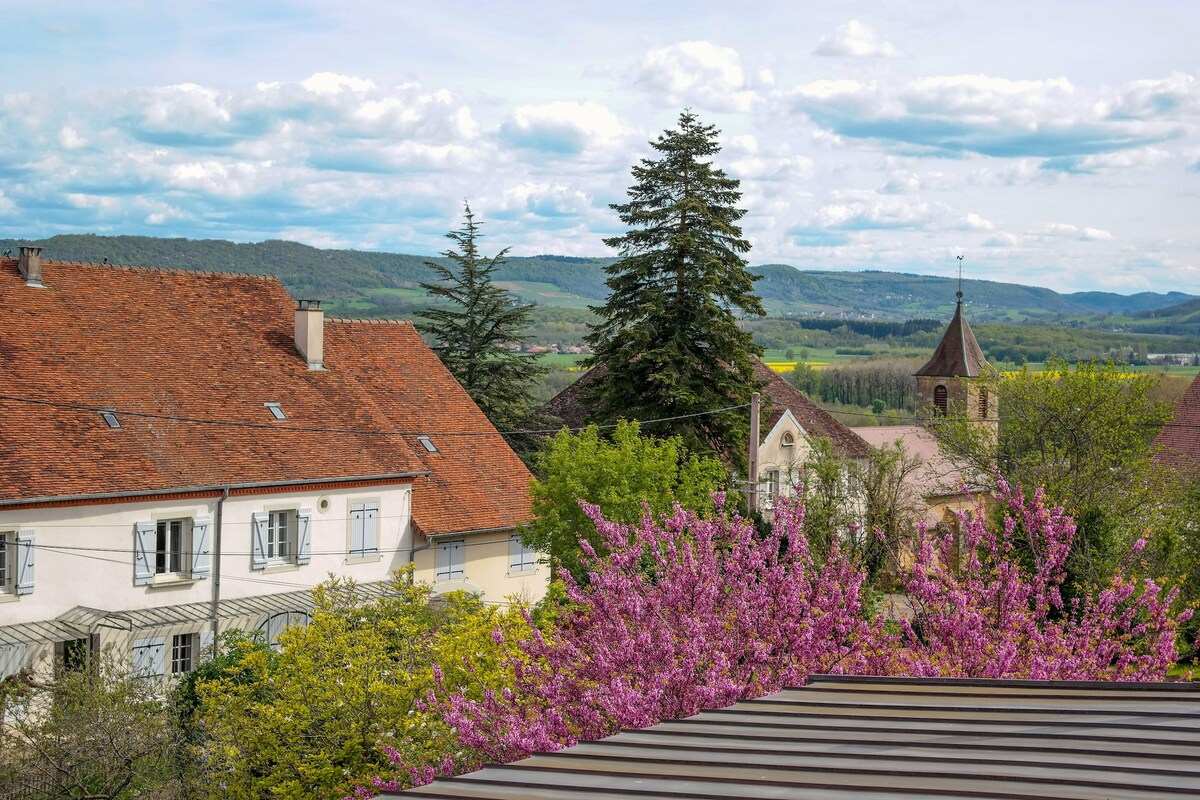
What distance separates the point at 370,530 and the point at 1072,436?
19.9m

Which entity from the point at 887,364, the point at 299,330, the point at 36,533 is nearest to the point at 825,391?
the point at 887,364

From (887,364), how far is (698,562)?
143940mm

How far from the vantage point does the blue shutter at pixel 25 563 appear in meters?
25.3

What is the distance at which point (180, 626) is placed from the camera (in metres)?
27.7

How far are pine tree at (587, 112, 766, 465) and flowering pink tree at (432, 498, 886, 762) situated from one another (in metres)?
20.8

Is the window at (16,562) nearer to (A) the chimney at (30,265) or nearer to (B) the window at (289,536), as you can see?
(B) the window at (289,536)

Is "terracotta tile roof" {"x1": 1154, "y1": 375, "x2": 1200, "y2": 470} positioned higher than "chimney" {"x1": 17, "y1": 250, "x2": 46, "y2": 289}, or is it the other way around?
"chimney" {"x1": 17, "y1": 250, "x2": 46, "y2": 289}

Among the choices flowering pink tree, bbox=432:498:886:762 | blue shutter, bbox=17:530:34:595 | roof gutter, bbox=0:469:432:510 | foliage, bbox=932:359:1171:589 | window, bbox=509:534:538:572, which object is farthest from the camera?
window, bbox=509:534:538:572

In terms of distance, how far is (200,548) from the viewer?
28.5 m

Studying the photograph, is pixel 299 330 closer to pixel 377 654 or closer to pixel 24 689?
pixel 24 689

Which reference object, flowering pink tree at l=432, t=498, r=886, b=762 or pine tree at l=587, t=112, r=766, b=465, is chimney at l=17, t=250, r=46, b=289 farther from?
flowering pink tree at l=432, t=498, r=886, b=762

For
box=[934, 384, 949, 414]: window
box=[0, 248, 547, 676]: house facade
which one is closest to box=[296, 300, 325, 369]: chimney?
box=[0, 248, 547, 676]: house facade

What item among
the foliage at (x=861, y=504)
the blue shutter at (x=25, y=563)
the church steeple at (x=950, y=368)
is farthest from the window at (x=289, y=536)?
the church steeple at (x=950, y=368)

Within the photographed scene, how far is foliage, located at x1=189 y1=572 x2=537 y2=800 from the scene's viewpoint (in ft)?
50.6
